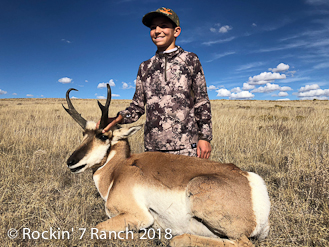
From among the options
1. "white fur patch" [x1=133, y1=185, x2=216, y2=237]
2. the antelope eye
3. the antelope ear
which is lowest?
"white fur patch" [x1=133, y1=185, x2=216, y2=237]

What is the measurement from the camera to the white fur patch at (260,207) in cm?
224

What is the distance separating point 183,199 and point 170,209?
22 cm

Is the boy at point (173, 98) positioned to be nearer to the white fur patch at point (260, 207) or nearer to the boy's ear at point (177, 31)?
the boy's ear at point (177, 31)

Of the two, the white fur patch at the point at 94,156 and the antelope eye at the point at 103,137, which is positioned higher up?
the antelope eye at the point at 103,137

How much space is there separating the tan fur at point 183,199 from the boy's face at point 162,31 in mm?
2091

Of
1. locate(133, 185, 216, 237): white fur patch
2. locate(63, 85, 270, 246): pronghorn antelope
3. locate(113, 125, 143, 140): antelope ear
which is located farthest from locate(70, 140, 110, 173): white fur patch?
locate(133, 185, 216, 237): white fur patch

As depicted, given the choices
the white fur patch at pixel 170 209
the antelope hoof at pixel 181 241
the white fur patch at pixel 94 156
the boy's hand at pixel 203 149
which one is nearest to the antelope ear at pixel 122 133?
the white fur patch at pixel 94 156

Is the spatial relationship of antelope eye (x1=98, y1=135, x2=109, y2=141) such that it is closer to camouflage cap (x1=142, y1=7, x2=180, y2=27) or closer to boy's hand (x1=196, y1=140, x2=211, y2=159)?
boy's hand (x1=196, y1=140, x2=211, y2=159)

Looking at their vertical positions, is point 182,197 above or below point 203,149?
below

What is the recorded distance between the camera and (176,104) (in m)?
3.72

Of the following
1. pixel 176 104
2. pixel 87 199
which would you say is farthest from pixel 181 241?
pixel 176 104

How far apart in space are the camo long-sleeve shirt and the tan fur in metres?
0.80

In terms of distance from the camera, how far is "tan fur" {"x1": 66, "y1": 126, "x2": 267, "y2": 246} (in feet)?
7.28

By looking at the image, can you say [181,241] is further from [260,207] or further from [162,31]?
[162,31]
